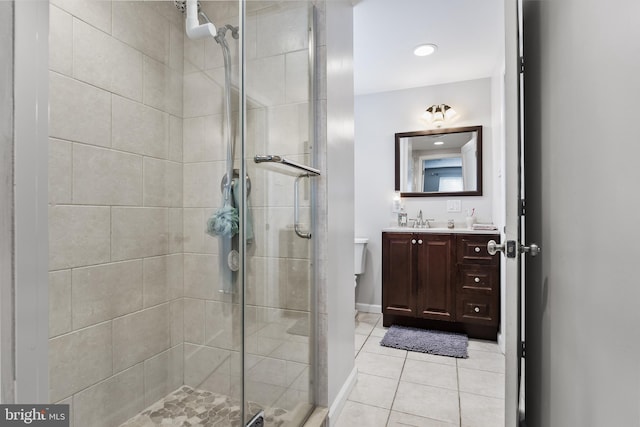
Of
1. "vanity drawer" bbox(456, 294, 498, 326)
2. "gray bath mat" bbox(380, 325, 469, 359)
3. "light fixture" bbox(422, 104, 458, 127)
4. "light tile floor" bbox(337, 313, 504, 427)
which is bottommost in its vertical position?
"light tile floor" bbox(337, 313, 504, 427)

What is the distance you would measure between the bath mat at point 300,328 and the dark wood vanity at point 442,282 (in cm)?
162

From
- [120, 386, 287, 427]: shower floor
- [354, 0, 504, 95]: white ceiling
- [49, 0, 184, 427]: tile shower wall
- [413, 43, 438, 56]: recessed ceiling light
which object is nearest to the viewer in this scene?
[49, 0, 184, 427]: tile shower wall

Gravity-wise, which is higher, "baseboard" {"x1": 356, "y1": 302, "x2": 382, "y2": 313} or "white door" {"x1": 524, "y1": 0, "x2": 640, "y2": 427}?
"white door" {"x1": 524, "y1": 0, "x2": 640, "y2": 427}

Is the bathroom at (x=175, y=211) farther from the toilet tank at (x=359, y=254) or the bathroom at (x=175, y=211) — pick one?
the toilet tank at (x=359, y=254)

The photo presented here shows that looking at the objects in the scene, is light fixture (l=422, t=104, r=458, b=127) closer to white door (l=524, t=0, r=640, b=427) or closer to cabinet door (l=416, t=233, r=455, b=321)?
cabinet door (l=416, t=233, r=455, b=321)

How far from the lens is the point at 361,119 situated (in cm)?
367

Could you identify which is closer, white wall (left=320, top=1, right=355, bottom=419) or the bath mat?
the bath mat

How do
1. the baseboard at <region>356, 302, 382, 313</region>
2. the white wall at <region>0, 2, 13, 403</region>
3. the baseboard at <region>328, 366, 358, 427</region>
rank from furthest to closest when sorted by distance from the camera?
1. the baseboard at <region>356, 302, 382, 313</region>
2. the baseboard at <region>328, 366, 358, 427</region>
3. the white wall at <region>0, 2, 13, 403</region>

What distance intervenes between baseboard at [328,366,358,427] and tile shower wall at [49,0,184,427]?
81cm

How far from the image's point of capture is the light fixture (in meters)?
3.28

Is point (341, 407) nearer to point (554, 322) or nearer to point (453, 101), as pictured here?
point (554, 322)

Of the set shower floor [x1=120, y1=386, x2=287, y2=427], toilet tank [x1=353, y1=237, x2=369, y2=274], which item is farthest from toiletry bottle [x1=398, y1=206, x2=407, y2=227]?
shower floor [x1=120, y1=386, x2=287, y2=427]

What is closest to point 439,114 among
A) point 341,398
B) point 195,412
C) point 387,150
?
point 387,150
